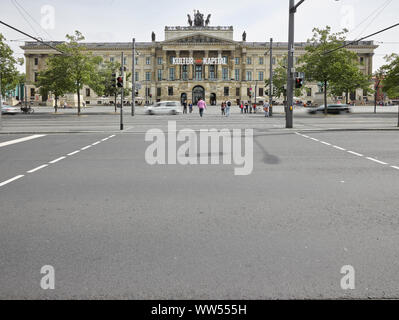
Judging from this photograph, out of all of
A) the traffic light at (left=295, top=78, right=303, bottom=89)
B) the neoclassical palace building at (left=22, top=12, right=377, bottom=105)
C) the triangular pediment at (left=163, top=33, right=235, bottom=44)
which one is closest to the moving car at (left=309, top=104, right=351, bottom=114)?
the traffic light at (left=295, top=78, right=303, bottom=89)

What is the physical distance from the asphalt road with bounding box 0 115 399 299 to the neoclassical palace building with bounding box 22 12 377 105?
364 ft

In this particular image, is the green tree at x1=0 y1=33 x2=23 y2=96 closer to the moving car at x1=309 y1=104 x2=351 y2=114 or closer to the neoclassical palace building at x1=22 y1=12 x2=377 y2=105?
the moving car at x1=309 y1=104 x2=351 y2=114

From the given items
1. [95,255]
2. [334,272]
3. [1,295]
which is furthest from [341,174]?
[1,295]

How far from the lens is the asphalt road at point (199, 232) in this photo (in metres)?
3.85

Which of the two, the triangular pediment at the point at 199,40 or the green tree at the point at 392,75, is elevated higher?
the triangular pediment at the point at 199,40

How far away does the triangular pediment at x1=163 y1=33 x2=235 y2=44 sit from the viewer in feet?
387

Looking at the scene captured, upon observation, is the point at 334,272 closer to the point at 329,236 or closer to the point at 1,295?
the point at 329,236

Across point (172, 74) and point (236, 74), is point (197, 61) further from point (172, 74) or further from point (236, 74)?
point (236, 74)

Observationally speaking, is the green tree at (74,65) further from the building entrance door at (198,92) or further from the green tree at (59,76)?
the building entrance door at (198,92)

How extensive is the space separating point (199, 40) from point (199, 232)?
118 meters

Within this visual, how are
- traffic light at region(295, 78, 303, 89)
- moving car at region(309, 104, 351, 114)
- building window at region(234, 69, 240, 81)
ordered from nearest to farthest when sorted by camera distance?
traffic light at region(295, 78, 303, 89) → moving car at region(309, 104, 351, 114) → building window at region(234, 69, 240, 81)

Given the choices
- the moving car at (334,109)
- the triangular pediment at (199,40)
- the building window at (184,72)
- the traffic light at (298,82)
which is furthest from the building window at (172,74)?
the traffic light at (298,82)

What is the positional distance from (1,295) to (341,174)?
24.4ft

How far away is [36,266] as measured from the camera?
168 inches
